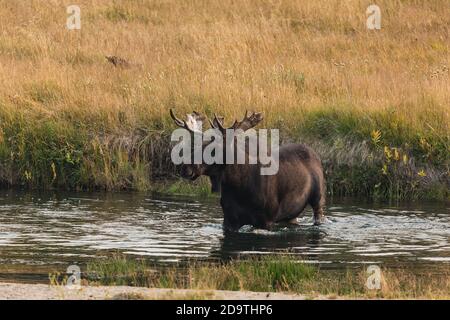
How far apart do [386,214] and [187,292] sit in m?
6.86

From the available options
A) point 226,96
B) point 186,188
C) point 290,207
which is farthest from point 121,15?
point 290,207

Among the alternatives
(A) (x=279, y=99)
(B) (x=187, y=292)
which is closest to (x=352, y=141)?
(A) (x=279, y=99)

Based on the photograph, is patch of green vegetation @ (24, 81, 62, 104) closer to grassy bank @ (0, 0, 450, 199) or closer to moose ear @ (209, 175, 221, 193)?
grassy bank @ (0, 0, 450, 199)

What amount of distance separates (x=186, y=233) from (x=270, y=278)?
3.36m

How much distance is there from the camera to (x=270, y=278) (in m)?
12.4

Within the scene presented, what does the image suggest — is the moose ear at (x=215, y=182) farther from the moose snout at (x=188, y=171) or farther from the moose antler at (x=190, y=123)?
the moose antler at (x=190, y=123)

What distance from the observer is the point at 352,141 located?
18.9 metres

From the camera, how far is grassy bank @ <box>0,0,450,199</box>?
1867 cm

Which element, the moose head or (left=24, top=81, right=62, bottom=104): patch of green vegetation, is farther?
(left=24, top=81, right=62, bottom=104): patch of green vegetation

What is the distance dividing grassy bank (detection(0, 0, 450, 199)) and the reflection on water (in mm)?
797

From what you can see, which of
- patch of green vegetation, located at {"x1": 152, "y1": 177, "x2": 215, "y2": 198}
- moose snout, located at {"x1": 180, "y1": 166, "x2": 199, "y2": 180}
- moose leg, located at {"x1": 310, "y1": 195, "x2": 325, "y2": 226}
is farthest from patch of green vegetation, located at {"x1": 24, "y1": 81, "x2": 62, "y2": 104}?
moose leg, located at {"x1": 310, "y1": 195, "x2": 325, "y2": 226}

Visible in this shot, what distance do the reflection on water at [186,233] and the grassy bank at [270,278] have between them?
814mm

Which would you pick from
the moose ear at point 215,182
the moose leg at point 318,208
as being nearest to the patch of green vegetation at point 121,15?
the moose leg at point 318,208
